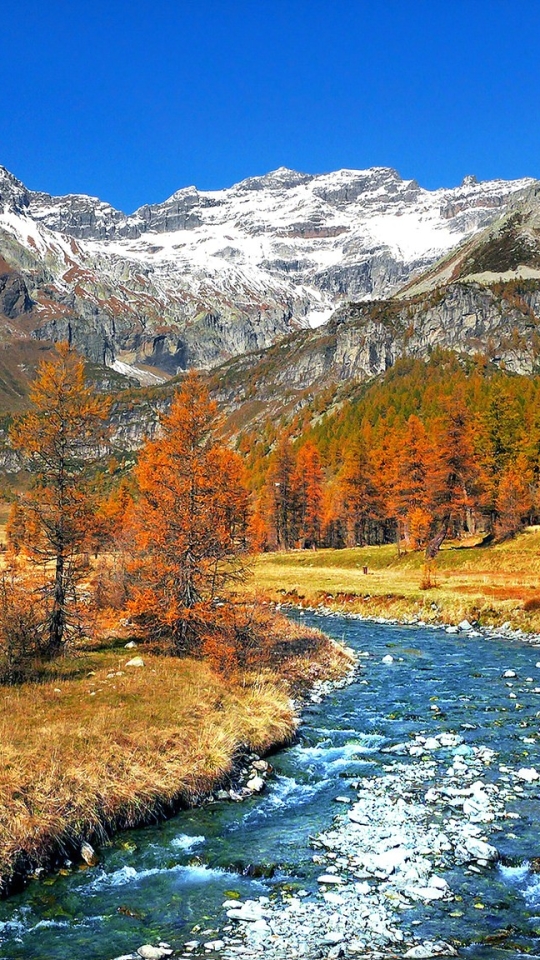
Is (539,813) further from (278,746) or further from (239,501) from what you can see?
A: (239,501)

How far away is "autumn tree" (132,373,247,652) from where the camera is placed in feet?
88.7

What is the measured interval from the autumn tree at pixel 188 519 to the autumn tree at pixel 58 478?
2.63m

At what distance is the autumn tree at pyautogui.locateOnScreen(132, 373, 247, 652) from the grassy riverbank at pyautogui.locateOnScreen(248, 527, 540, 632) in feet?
24.9

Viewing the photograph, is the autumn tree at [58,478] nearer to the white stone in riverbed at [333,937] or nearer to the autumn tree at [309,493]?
the white stone in riverbed at [333,937]

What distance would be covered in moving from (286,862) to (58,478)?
1927cm

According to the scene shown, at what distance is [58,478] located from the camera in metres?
27.6

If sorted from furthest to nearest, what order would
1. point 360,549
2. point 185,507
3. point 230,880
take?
point 360,549
point 185,507
point 230,880

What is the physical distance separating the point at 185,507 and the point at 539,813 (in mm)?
17670

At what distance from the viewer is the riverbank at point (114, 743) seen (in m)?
12.5

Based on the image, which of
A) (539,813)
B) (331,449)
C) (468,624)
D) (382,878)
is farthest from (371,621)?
(331,449)

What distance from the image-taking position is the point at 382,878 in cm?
1154

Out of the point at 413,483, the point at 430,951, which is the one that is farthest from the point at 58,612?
the point at 413,483

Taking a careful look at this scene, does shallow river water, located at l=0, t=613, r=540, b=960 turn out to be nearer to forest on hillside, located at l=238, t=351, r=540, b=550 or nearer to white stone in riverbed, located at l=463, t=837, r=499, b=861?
white stone in riverbed, located at l=463, t=837, r=499, b=861

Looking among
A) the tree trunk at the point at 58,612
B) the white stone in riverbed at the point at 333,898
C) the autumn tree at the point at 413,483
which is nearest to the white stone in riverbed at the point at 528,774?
the white stone in riverbed at the point at 333,898
